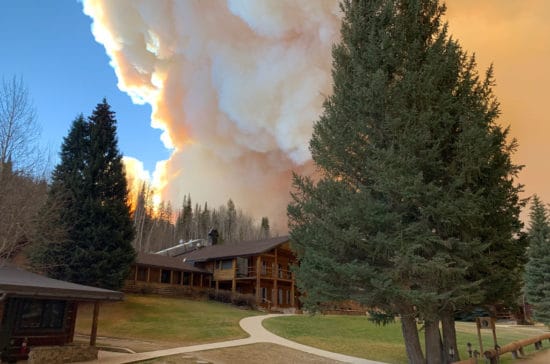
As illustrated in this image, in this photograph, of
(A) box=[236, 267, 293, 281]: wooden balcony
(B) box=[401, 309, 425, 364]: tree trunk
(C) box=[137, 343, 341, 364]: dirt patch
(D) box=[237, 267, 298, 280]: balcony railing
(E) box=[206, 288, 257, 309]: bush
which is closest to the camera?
(B) box=[401, 309, 425, 364]: tree trunk

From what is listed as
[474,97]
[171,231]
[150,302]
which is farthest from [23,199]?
[171,231]

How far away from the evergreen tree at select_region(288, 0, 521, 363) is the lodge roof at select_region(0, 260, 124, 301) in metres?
7.50

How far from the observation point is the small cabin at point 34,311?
12773 mm

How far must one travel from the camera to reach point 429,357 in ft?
39.3

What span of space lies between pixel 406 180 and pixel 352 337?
48.1ft

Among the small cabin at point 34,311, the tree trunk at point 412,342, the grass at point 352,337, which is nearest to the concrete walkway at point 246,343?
the grass at point 352,337

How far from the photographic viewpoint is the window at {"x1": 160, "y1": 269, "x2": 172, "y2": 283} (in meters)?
37.6

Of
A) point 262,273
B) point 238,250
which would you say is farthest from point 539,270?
point 238,250

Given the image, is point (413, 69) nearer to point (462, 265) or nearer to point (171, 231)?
point (462, 265)

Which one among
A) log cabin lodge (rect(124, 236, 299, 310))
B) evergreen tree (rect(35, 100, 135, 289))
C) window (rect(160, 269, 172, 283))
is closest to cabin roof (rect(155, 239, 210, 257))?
log cabin lodge (rect(124, 236, 299, 310))

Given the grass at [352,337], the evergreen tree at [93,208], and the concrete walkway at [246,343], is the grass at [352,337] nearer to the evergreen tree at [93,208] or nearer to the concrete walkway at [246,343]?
the concrete walkway at [246,343]

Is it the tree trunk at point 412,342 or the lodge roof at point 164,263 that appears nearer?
the tree trunk at point 412,342

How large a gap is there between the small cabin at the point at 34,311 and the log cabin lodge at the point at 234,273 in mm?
19282

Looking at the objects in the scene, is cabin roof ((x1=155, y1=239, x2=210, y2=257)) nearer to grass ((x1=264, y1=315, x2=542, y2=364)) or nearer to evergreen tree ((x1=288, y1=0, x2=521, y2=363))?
grass ((x1=264, y1=315, x2=542, y2=364))
